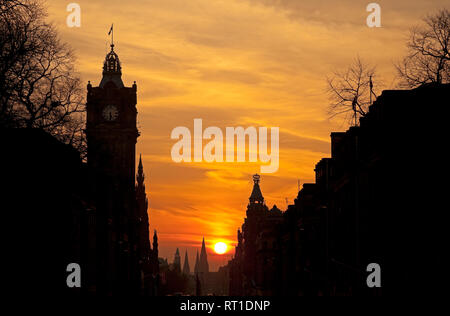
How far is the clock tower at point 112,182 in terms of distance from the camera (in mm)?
60713

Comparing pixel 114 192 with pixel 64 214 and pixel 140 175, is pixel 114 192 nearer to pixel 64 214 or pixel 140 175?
pixel 64 214

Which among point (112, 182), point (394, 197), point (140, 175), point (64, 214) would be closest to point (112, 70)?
point (140, 175)

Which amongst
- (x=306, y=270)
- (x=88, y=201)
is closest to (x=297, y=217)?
(x=306, y=270)

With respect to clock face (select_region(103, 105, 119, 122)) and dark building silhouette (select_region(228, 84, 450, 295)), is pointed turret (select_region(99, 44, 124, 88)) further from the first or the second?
dark building silhouette (select_region(228, 84, 450, 295))

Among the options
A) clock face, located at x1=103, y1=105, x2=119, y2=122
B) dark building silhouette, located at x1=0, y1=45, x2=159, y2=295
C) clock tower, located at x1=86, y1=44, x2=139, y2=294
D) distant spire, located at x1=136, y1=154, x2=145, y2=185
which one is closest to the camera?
dark building silhouette, located at x1=0, y1=45, x2=159, y2=295

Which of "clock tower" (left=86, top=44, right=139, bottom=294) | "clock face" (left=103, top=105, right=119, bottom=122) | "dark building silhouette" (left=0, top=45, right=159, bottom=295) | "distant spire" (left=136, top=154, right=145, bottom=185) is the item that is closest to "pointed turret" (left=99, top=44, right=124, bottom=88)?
"clock tower" (left=86, top=44, right=139, bottom=294)

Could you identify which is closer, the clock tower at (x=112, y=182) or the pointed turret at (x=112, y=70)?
the clock tower at (x=112, y=182)

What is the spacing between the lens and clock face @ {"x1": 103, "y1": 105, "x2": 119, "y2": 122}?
445 ft

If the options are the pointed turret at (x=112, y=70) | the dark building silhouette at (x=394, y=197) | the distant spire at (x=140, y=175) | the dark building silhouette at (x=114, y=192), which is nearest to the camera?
the dark building silhouette at (x=394, y=197)

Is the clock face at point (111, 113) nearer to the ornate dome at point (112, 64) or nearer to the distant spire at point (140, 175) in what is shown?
the ornate dome at point (112, 64)

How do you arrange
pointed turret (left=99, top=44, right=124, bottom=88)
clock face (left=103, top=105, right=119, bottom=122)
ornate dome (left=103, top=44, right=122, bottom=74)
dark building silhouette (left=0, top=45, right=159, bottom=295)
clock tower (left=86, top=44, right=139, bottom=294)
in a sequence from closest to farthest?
1. dark building silhouette (left=0, top=45, right=159, bottom=295)
2. clock tower (left=86, top=44, right=139, bottom=294)
3. clock face (left=103, top=105, right=119, bottom=122)
4. pointed turret (left=99, top=44, right=124, bottom=88)
5. ornate dome (left=103, top=44, right=122, bottom=74)

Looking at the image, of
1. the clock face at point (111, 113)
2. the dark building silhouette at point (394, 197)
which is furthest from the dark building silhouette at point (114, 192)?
the dark building silhouette at point (394, 197)

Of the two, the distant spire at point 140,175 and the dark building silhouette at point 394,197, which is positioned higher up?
the distant spire at point 140,175

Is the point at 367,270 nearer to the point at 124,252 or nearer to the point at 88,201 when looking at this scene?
the point at 88,201
